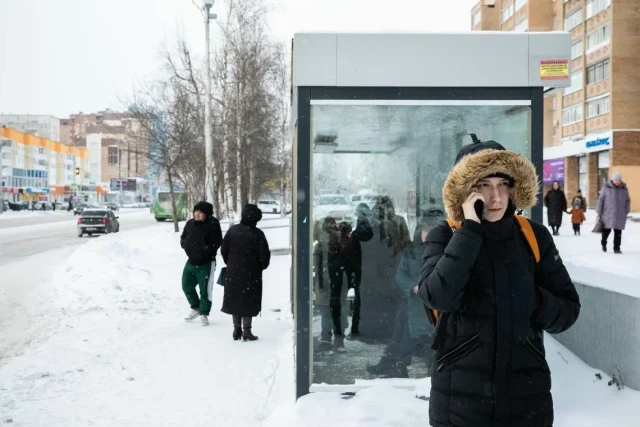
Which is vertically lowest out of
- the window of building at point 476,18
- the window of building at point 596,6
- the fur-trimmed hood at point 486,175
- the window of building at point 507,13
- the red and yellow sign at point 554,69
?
the fur-trimmed hood at point 486,175

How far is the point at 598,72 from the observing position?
42656mm

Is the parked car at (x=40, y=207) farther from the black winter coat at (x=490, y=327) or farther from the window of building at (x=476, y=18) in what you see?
the black winter coat at (x=490, y=327)

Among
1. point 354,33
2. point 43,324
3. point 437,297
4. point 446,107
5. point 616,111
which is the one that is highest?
point 616,111

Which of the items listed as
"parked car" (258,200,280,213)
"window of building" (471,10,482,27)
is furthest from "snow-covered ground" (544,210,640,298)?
"window of building" (471,10,482,27)

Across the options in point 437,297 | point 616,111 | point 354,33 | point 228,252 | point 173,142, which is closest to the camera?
point 437,297

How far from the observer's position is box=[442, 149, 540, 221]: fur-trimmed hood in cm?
244

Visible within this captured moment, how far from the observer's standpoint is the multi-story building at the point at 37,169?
88.5 m

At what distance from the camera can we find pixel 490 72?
4.71m

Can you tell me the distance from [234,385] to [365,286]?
1.49 meters

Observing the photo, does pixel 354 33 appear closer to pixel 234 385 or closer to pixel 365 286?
pixel 365 286

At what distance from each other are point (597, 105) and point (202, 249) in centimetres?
3955

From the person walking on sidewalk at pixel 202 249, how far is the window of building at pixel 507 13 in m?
53.0

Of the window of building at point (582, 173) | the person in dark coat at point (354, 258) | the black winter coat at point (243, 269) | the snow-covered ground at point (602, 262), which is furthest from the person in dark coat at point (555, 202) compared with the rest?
the window of building at point (582, 173)

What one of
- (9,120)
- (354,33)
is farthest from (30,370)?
(9,120)
